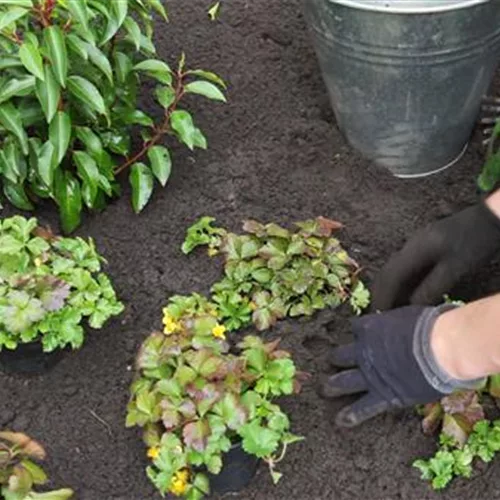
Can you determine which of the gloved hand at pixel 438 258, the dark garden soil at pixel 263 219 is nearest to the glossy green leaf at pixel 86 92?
the dark garden soil at pixel 263 219

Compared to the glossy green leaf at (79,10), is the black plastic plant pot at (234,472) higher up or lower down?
lower down

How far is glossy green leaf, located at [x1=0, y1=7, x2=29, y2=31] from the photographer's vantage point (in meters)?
2.06

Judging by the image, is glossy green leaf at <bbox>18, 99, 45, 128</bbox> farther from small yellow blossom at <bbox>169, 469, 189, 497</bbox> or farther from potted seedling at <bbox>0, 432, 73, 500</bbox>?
small yellow blossom at <bbox>169, 469, 189, 497</bbox>

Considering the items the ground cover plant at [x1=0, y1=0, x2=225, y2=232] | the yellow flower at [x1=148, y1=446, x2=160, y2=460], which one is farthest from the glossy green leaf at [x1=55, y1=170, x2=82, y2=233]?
the yellow flower at [x1=148, y1=446, x2=160, y2=460]

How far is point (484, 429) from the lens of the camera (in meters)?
2.16

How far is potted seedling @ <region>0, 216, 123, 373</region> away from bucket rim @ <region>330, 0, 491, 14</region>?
89 cm

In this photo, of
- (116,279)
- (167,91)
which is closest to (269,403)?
(116,279)

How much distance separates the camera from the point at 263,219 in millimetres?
2676

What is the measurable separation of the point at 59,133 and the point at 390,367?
983mm

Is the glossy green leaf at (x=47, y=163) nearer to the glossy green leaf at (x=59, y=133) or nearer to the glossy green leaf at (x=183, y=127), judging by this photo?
the glossy green leaf at (x=59, y=133)

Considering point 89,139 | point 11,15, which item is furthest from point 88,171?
point 11,15

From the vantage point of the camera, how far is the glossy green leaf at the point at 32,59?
2.13 m

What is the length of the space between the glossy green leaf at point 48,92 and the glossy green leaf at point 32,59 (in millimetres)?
96

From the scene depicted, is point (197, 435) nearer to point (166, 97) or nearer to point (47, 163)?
point (47, 163)
